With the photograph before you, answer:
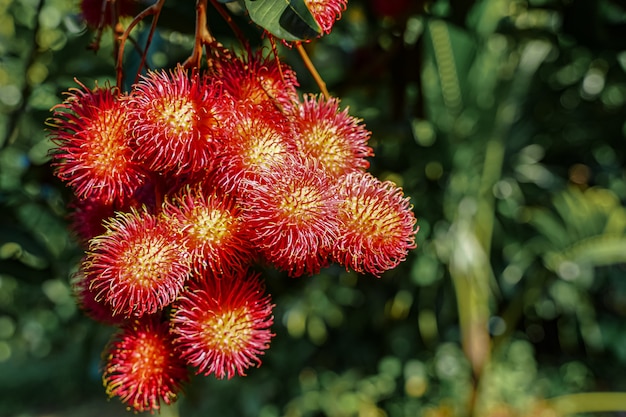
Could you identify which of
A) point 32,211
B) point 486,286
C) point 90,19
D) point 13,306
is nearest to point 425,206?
point 486,286

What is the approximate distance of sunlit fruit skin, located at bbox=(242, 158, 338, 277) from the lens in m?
0.57

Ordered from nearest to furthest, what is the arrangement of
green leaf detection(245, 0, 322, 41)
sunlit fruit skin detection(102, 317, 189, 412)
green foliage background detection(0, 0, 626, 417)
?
1. green leaf detection(245, 0, 322, 41)
2. sunlit fruit skin detection(102, 317, 189, 412)
3. green foliage background detection(0, 0, 626, 417)

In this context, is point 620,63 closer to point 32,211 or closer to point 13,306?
point 32,211

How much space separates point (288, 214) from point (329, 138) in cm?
9

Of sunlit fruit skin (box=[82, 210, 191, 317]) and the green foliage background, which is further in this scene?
the green foliage background

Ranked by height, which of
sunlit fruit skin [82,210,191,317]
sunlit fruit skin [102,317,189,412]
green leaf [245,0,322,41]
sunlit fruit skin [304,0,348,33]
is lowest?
sunlit fruit skin [102,317,189,412]

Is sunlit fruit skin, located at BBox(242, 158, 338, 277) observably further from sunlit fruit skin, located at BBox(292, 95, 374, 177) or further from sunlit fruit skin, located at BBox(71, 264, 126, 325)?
sunlit fruit skin, located at BBox(71, 264, 126, 325)

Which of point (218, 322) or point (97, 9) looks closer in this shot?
point (218, 322)

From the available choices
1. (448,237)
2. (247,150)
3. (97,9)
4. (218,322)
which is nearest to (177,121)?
(247,150)

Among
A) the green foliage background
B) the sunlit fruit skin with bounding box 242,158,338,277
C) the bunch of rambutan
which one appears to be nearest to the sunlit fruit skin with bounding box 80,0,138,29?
the bunch of rambutan

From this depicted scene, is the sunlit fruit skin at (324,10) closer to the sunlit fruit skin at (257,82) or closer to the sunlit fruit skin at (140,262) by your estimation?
Answer: the sunlit fruit skin at (257,82)

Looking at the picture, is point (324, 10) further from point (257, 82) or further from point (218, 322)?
point (218, 322)

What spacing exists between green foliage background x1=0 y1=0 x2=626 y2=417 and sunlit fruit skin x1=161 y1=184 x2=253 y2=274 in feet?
2.58

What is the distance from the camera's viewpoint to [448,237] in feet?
6.64
